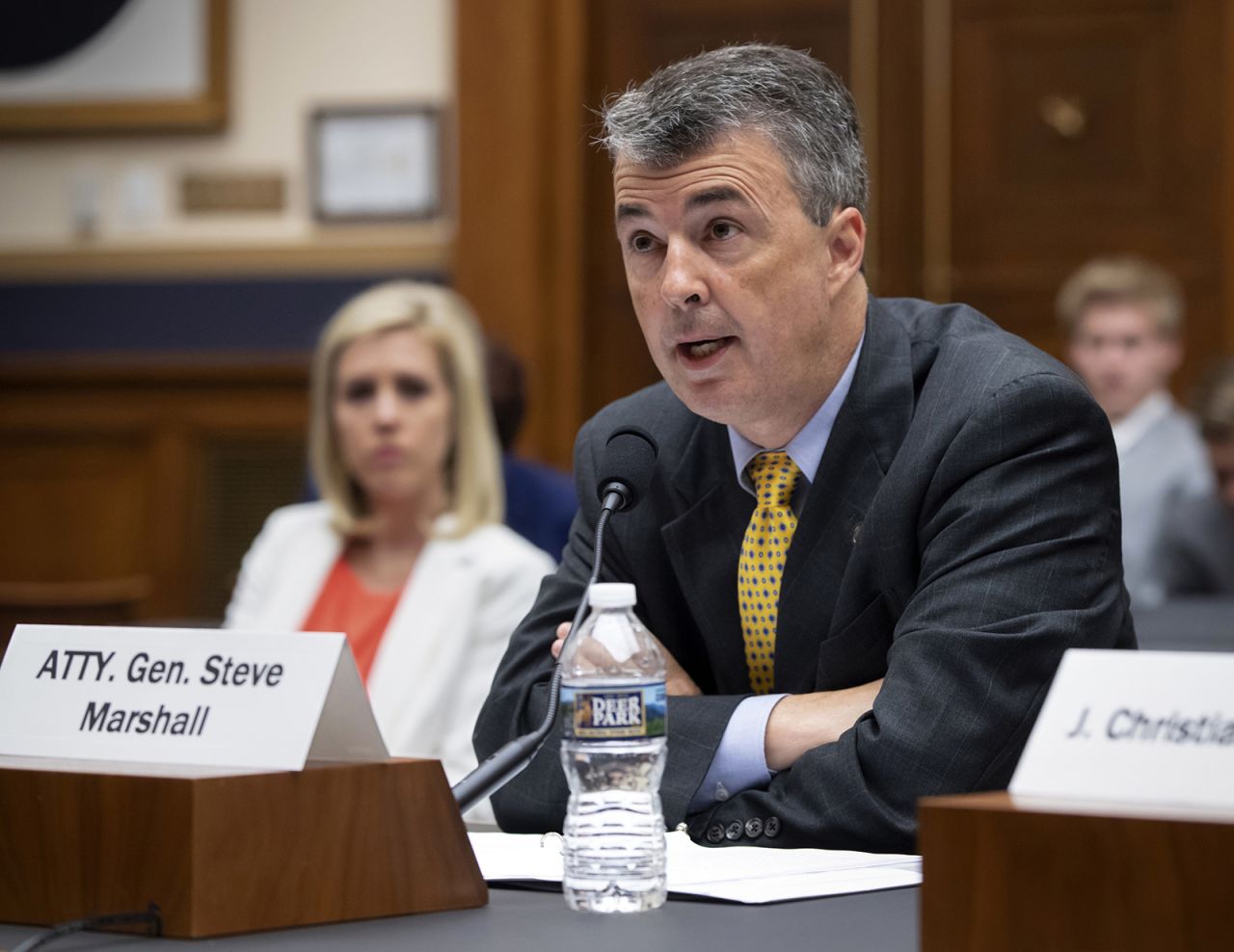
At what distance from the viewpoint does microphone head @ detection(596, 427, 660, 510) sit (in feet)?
5.09

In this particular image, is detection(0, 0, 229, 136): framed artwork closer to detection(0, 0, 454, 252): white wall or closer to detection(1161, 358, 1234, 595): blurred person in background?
detection(0, 0, 454, 252): white wall

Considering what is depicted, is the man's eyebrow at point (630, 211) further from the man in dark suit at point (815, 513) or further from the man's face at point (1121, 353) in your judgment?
the man's face at point (1121, 353)

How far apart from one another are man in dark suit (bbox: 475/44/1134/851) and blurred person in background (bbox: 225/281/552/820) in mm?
1172

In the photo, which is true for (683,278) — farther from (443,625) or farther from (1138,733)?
(443,625)

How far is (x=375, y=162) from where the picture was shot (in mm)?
5305

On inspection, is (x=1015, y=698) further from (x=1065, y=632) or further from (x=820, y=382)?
(x=820, y=382)

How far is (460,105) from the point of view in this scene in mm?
5250

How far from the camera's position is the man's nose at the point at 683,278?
182 centimetres

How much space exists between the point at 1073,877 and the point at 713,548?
1.04 meters

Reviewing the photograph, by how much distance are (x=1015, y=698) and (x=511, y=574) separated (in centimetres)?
165

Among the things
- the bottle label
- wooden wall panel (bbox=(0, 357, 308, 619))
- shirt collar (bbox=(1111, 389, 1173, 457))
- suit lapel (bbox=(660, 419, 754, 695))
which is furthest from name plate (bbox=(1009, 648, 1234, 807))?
wooden wall panel (bbox=(0, 357, 308, 619))

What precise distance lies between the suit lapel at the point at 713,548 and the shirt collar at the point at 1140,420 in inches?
113

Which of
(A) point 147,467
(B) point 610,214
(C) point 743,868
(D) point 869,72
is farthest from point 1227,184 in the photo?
(C) point 743,868

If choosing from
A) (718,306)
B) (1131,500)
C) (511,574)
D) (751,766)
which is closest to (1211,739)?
(751,766)
